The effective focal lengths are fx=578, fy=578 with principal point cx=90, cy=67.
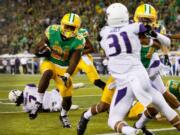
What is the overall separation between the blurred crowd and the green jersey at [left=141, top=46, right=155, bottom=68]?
1461 centimetres

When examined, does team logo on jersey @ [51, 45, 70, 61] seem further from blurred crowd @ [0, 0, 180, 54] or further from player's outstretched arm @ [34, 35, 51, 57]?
blurred crowd @ [0, 0, 180, 54]

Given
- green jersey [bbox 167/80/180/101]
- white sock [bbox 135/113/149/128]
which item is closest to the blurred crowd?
green jersey [bbox 167/80/180/101]

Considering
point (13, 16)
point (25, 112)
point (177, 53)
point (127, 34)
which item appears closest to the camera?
point (127, 34)

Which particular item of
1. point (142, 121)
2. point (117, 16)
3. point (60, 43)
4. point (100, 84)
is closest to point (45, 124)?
point (60, 43)

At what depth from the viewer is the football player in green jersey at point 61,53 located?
24.5ft

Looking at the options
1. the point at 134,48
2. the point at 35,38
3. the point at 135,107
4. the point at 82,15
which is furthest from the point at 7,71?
the point at 134,48

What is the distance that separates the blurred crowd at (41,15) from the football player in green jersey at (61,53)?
13.6 m

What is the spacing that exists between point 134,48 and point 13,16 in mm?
23607

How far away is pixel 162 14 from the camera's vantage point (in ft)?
72.8

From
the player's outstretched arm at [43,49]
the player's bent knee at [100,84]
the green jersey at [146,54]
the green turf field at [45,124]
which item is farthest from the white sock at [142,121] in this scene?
the player's bent knee at [100,84]

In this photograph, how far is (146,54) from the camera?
21.9 feet

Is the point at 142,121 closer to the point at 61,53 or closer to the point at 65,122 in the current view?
the point at 65,122

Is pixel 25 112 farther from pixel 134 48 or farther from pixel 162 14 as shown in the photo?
pixel 162 14

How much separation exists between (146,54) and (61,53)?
145cm
